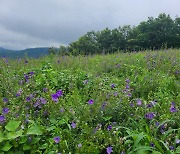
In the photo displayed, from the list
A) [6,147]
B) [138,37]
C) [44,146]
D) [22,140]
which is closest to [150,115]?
[44,146]

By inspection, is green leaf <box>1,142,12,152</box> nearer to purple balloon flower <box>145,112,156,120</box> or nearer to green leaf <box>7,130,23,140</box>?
green leaf <box>7,130,23,140</box>

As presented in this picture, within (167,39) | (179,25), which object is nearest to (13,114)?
(167,39)

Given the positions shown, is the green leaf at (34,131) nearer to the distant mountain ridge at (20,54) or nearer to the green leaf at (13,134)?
the green leaf at (13,134)

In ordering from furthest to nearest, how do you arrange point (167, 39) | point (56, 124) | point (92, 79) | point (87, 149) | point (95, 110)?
1. point (167, 39)
2. point (92, 79)
3. point (95, 110)
4. point (56, 124)
5. point (87, 149)

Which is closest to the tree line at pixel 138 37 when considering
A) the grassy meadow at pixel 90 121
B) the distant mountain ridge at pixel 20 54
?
the distant mountain ridge at pixel 20 54

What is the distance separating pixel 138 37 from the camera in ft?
154

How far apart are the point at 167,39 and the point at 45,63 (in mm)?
43786

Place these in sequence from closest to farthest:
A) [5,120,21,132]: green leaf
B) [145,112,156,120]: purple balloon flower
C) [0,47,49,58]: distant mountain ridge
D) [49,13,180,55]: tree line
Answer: [5,120,21,132]: green leaf < [145,112,156,120]: purple balloon flower < [0,47,49,58]: distant mountain ridge < [49,13,180,55]: tree line

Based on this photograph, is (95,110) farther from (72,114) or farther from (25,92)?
(25,92)

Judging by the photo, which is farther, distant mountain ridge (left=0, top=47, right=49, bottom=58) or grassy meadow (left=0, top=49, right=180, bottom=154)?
distant mountain ridge (left=0, top=47, right=49, bottom=58)

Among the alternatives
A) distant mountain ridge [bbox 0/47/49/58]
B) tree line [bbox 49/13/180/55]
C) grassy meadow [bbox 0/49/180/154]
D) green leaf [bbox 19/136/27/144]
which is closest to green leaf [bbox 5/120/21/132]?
grassy meadow [bbox 0/49/180/154]

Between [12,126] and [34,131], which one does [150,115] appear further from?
[12,126]

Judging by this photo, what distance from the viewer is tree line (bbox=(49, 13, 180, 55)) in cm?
4640

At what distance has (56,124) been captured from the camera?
2859 millimetres
